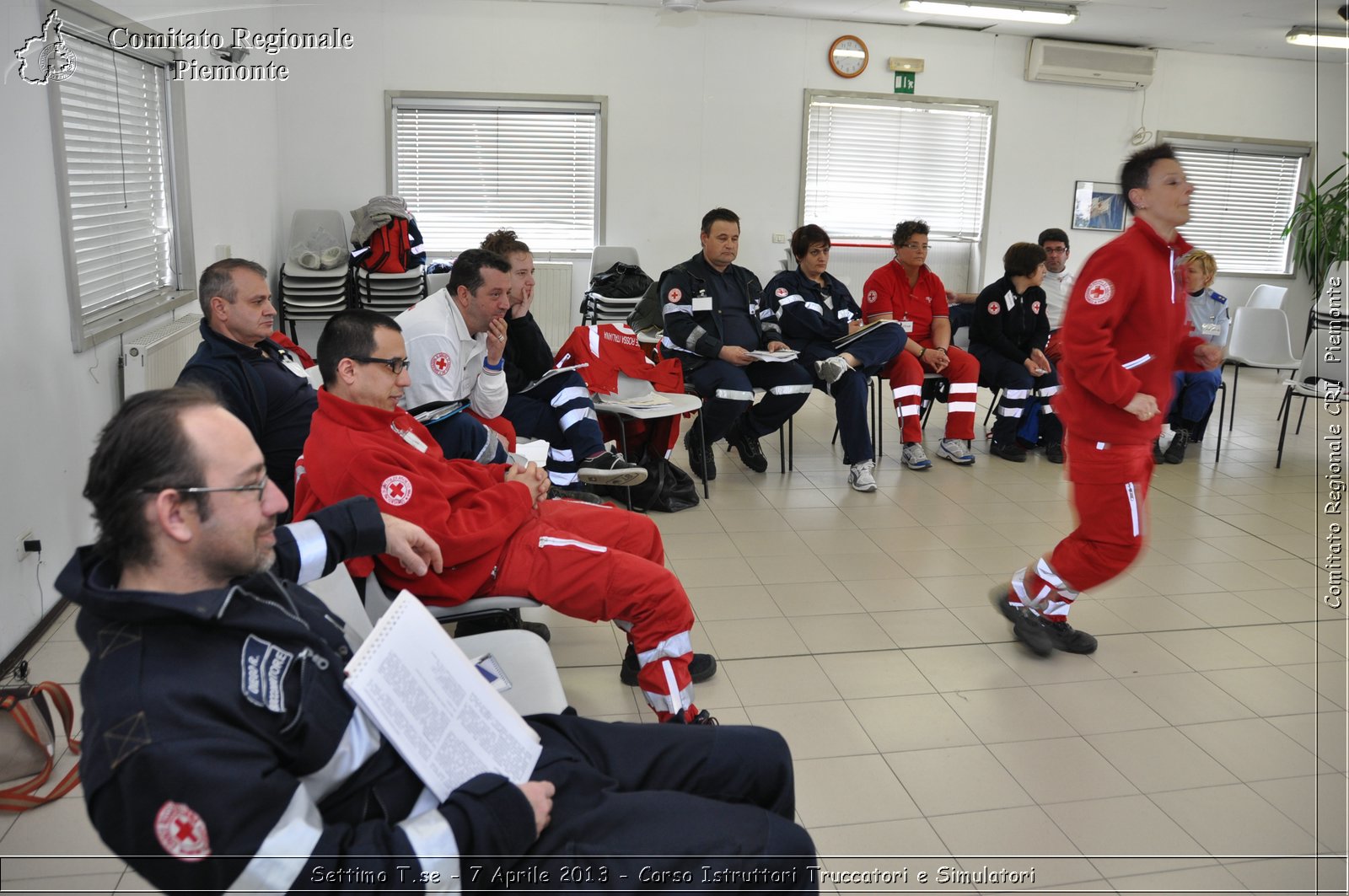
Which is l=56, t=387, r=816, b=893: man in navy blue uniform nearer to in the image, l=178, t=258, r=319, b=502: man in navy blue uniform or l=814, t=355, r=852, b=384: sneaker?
l=178, t=258, r=319, b=502: man in navy blue uniform

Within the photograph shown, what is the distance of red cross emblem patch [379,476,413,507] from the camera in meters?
2.33

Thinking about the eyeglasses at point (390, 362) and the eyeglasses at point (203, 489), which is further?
the eyeglasses at point (390, 362)

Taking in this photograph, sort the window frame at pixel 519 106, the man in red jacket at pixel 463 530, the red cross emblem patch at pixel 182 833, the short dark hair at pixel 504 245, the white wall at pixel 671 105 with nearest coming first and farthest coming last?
the red cross emblem patch at pixel 182 833, the man in red jacket at pixel 463 530, the short dark hair at pixel 504 245, the white wall at pixel 671 105, the window frame at pixel 519 106

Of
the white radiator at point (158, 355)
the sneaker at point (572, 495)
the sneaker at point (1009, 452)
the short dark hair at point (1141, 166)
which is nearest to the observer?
the short dark hair at point (1141, 166)

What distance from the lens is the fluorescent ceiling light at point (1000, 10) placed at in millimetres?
7117

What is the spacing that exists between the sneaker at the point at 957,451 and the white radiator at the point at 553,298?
3.26 m

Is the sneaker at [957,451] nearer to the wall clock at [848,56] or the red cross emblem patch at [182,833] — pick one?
the wall clock at [848,56]

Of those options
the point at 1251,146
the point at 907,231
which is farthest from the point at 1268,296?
the point at 907,231

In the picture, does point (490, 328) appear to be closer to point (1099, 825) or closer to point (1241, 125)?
point (1099, 825)

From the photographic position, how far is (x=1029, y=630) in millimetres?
3309

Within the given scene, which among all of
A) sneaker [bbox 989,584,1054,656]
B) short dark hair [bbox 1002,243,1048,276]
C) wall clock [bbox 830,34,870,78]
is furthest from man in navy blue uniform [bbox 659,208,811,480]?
wall clock [bbox 830,34,870,78]

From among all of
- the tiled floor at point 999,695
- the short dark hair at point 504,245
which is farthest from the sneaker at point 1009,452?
the short dark hair at point 504,245

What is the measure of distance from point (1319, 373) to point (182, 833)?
6451mm

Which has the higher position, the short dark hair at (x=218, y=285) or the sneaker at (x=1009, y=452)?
the short dark hair at (x=218, y=285)
